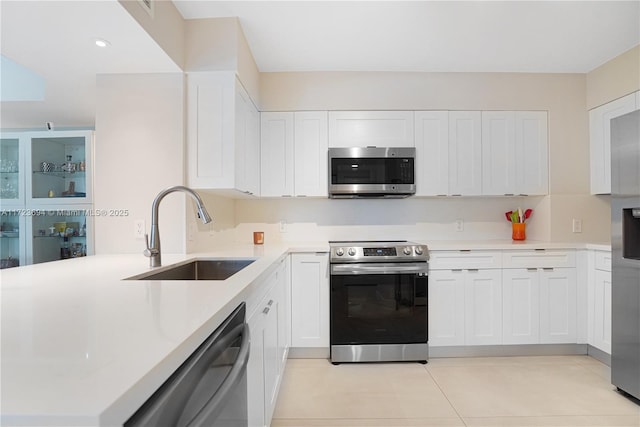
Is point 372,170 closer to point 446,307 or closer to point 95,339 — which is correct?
point 446,307

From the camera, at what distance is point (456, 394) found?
2158mm

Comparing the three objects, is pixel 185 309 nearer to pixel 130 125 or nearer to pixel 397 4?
pixel 130 125

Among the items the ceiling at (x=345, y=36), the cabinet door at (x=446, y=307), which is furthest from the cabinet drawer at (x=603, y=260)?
the ceiling at (x=345, y=36)

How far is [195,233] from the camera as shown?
7.87 feet

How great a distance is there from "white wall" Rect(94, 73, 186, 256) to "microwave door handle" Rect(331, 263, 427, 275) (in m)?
1.19

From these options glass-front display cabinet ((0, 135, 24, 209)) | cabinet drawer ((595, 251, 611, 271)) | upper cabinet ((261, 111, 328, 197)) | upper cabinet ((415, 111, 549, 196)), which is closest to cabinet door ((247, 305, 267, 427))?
upper cabinet ((261, 111, 328, 197))

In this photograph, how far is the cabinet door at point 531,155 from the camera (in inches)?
120

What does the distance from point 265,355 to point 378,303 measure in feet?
4.22

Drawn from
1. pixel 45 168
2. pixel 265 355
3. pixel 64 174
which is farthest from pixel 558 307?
pixel 45 168

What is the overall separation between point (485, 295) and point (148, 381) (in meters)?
2.80

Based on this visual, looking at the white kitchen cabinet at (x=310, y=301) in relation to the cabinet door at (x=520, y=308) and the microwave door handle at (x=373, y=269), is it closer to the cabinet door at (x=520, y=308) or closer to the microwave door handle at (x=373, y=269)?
the microwave door handle at (x=373, y=269)

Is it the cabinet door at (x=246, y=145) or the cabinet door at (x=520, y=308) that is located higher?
the cabinet door at (x=246, y=145)

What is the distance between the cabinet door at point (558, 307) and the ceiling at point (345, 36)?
182 centimetres

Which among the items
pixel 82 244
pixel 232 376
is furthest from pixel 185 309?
pixel 82 244
